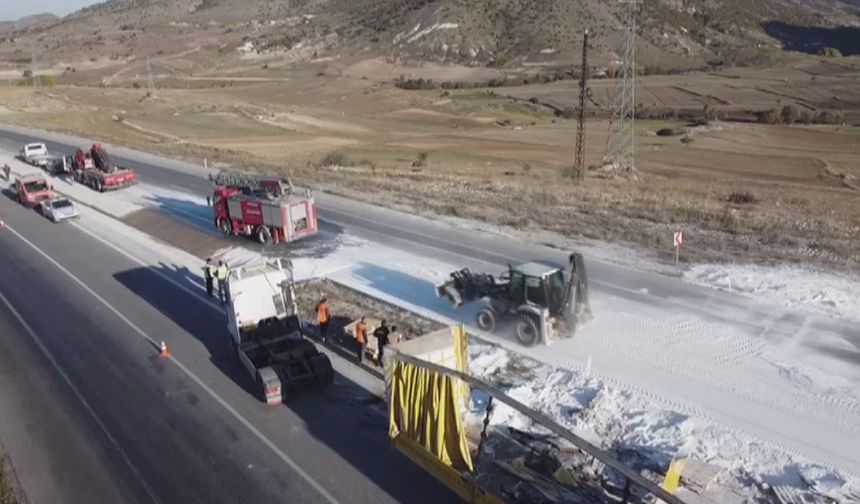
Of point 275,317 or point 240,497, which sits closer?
point 240,497

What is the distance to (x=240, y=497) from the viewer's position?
1281 cm

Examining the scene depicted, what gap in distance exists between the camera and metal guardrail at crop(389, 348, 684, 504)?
864 centimetres

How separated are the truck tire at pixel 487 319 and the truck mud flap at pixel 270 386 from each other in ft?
20.1

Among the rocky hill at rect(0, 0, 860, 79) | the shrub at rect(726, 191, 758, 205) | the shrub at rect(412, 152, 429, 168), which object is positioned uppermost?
the rocky hill at rect(0, 0, 860, 79)

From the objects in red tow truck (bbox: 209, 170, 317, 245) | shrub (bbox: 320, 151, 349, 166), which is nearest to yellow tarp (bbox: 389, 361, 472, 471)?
red tow truck (bbox: 209, 170, 317, 245)

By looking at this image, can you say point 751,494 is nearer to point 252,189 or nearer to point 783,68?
point 252,189

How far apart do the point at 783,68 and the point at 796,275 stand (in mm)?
137989

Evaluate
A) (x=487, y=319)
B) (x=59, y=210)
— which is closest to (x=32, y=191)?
(x=59, y=210)

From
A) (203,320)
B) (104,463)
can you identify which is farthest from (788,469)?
(203,320)

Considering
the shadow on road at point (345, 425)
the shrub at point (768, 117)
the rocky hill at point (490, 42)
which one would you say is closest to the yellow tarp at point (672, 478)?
the shadow on road at point (345, 425)

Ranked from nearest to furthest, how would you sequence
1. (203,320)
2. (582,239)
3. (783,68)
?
(203,320) < (582,239) < (783,68)

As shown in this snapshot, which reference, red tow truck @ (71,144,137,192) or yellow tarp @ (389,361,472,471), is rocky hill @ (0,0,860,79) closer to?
red tow truck @ (71,144,137,192)

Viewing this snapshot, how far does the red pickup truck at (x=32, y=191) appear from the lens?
123 feet

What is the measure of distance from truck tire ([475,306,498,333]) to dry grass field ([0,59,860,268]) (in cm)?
1034
